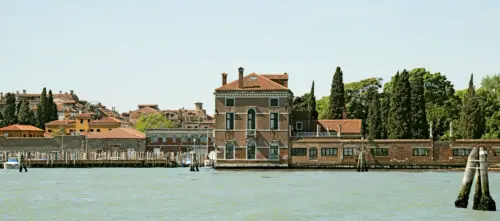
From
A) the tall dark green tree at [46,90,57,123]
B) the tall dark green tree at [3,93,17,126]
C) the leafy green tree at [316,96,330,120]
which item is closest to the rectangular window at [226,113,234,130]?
the leafy green tree at [316,96,330,120]

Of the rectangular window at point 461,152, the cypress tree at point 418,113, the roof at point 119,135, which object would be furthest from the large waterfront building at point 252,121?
the roof at point 119,135

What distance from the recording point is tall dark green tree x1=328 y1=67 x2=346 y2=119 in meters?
77.5

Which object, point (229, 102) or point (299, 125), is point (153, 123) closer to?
point (299, 125)

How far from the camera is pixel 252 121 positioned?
66.9 metres

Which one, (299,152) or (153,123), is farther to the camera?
(153,123)

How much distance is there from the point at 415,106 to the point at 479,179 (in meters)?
44.2

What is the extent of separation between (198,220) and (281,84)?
44804 mm

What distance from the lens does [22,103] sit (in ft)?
361

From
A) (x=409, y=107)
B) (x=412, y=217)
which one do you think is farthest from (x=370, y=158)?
(x=412, y=217)

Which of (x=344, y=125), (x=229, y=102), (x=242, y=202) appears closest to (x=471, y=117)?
(x=344, y=125)

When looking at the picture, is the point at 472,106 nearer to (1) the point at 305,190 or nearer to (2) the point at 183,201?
(1) the point at 305,190

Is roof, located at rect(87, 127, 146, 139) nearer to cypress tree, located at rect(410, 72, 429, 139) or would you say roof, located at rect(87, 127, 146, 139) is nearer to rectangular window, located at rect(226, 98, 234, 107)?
rectangular window, located at rect(226, 98, 234, 107)

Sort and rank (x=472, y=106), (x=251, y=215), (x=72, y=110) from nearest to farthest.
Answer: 1. (x=251, y=215)
2. (x=472, y=106)
3. (x=72, y=110)

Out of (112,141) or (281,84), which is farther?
(112,141)
